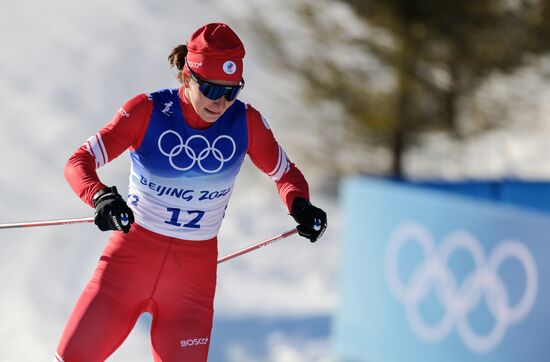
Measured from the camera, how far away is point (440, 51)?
48.6 feet

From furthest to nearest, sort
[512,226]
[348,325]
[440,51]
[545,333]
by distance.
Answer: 1. [440,51]
2. [348,325]
3. [512,226]
4. [545,333]

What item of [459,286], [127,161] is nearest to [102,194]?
[459,286]

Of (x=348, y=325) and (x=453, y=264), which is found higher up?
(x=453, y=264)

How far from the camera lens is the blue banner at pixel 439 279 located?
7.27 m

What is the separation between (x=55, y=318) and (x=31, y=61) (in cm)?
828

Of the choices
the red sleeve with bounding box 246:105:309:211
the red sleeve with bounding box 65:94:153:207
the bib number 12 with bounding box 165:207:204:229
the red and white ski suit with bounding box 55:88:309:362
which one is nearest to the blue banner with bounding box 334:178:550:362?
the red sleeve with bounding box 246:105:309:211

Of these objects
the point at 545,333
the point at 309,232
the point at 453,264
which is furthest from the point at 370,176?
the point at 309,232

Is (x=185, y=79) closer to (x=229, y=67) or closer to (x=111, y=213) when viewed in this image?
(x=229, y=67)

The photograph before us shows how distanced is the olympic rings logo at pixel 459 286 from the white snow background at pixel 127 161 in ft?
5.41

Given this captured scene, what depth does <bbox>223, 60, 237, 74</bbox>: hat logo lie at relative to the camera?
429cm

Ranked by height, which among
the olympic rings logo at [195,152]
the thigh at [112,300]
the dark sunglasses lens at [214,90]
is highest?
the dark sunglasses lens at [214,90]

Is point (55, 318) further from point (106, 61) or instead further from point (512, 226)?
point (106, 61)

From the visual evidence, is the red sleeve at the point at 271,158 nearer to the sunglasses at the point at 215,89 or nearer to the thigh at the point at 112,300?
the sunglasses at the point at 215,89

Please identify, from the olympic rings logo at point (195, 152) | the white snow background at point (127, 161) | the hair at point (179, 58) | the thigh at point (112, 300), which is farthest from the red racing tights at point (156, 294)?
the white snow background at point (127, 161)
